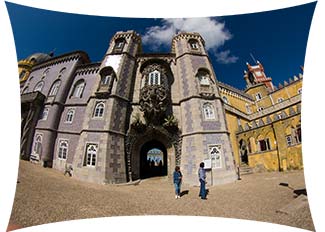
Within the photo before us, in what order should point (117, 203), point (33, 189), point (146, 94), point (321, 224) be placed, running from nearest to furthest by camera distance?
1. point (321, 224)
2. point (33, 189)
3. point (117, 203)
4. point (146, 94)

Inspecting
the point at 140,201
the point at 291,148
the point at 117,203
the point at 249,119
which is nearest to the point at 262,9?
the point at 249,119

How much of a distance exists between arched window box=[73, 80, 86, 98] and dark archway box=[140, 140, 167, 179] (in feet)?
6.13

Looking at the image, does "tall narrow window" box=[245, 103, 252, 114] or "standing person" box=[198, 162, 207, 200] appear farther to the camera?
"tall narrow window" box=[245, 103, 252, 114]

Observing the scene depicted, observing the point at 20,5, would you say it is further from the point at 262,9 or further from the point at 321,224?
the point at 321,224

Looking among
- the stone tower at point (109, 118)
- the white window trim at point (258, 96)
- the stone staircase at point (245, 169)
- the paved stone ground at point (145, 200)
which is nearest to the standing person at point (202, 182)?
the paved stone ground at point (145, 200)

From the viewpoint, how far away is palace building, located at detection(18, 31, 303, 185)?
3.55 m

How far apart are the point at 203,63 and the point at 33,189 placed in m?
4.17

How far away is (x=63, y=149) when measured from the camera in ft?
11.9

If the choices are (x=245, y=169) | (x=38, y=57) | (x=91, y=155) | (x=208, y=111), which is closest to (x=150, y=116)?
(x=208, y=111)

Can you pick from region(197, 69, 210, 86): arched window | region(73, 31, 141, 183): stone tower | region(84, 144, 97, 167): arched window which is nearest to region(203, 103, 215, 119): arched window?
region(197, 69, 210, 86): arched window

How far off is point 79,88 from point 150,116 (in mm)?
1723

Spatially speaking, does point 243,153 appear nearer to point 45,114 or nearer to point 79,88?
point 79,88

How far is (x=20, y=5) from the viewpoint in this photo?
3.18 metres

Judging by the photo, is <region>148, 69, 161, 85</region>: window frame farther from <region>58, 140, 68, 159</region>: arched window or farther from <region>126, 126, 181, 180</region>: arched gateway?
<region>58, 140, 68, 159</region>: arched window
